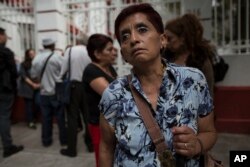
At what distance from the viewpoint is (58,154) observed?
5.62m

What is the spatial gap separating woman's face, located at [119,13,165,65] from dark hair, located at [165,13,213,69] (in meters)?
1.23

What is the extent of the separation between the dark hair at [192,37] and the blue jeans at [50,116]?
10.8ft

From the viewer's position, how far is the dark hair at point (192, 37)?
298 centimetres

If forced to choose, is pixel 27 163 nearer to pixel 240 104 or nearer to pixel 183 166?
pixel 240 104

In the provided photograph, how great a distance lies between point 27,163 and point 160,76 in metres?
4.03

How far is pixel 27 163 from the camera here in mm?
5285

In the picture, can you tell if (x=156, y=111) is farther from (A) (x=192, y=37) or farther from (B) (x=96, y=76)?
(B) (x=96, y=76)

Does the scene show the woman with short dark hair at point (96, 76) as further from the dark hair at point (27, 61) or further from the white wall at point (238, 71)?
the dark hair at point (27, 61)

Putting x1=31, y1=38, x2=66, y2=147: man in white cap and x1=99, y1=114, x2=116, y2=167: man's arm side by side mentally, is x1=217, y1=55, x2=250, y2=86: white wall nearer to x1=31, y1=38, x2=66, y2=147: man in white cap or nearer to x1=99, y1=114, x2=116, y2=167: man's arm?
x1=31, y1=38, x2=66, y2=147: man in white cap

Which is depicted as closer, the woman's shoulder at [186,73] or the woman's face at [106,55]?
the woman's shoulder at [186,73]

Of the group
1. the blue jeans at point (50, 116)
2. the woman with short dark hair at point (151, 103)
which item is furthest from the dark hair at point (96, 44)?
the blue jeans at point (50, 116)

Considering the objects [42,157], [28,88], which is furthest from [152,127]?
[28,88]

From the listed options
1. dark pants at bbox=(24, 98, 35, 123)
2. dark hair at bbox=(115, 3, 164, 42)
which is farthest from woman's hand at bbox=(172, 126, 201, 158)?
dark pants at bbox=(24, 98, 35, 123)

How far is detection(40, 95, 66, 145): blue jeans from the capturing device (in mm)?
5887
